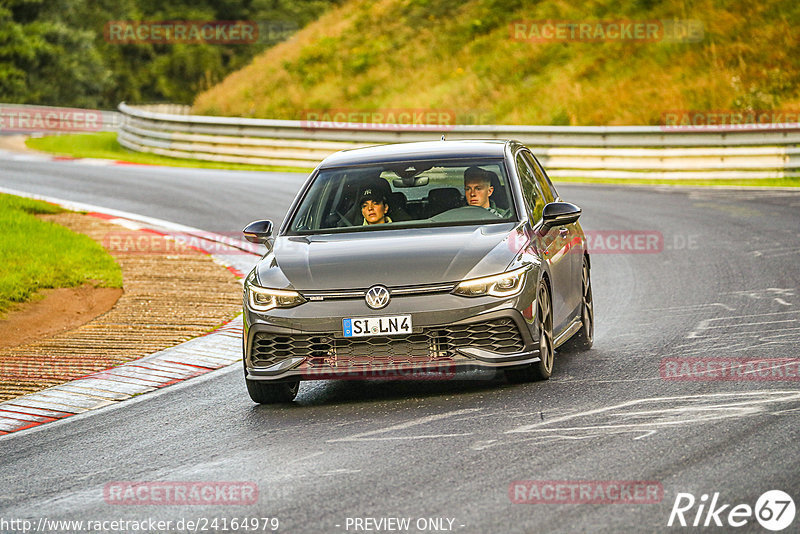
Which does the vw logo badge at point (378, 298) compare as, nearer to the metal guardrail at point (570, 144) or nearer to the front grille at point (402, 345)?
the front grille at point (402, 345)

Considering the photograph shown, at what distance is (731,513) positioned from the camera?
523 centimetres

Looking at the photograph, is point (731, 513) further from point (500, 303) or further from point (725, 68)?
point (725, 68)

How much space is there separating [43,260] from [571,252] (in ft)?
22.4

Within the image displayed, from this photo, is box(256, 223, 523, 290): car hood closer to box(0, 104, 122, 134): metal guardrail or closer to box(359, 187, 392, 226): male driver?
box(359, 187, 392, 226): male driver

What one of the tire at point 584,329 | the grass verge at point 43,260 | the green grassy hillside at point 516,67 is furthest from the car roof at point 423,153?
the green grassy hillside at point 516,67

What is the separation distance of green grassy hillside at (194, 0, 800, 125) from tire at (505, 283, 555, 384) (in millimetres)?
19898

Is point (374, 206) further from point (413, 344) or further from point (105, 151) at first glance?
point (105, 151)

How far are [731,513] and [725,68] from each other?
2637 cm

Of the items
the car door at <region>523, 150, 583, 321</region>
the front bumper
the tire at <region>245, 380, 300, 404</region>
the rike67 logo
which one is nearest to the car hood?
the front bumper

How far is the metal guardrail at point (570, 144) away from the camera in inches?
917

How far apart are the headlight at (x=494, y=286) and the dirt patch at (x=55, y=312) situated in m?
4.77

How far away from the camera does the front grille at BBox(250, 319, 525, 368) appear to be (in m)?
7.64

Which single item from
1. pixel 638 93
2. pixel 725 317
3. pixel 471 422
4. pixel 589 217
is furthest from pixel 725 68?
pixel 471 422

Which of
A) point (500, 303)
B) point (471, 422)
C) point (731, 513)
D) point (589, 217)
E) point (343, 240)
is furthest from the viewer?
point (589, 217)
